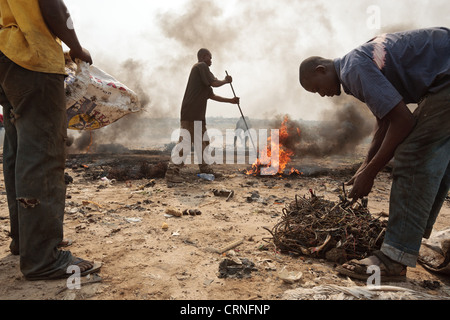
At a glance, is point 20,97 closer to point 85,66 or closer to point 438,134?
point 85,66

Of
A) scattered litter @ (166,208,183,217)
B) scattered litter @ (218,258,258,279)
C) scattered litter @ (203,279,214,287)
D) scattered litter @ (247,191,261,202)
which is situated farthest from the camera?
scattered litter @ (247,191,261,202)

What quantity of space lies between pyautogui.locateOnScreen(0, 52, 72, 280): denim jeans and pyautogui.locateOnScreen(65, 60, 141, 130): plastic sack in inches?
49.3

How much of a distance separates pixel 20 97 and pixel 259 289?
7.38 feet

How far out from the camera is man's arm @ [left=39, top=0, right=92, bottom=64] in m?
1.98

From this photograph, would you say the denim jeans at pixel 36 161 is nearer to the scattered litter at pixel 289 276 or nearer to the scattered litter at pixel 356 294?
the scattered litter at pixel 289 276

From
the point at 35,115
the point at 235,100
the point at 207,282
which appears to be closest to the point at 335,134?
the point at 235,100

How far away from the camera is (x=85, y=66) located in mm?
3473

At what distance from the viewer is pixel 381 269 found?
7.05 feet

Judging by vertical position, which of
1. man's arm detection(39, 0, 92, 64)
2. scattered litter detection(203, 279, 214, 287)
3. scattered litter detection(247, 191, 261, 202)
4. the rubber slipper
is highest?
man's arm detection(39, 0, 92, 64)

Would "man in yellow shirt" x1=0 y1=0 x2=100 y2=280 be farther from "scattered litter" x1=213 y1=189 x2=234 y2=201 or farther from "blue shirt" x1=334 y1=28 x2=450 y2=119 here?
"scattered litter" x1=213 y1=189 x2=234 y2=201

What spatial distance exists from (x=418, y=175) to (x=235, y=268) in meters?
1.60

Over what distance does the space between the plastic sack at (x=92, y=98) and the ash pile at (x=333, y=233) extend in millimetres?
2916

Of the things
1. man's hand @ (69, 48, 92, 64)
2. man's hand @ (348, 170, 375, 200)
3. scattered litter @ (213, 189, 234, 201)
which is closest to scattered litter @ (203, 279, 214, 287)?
man's hand @ (348, 170, 375, 200)

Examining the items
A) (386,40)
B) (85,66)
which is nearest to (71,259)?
(85,66)
